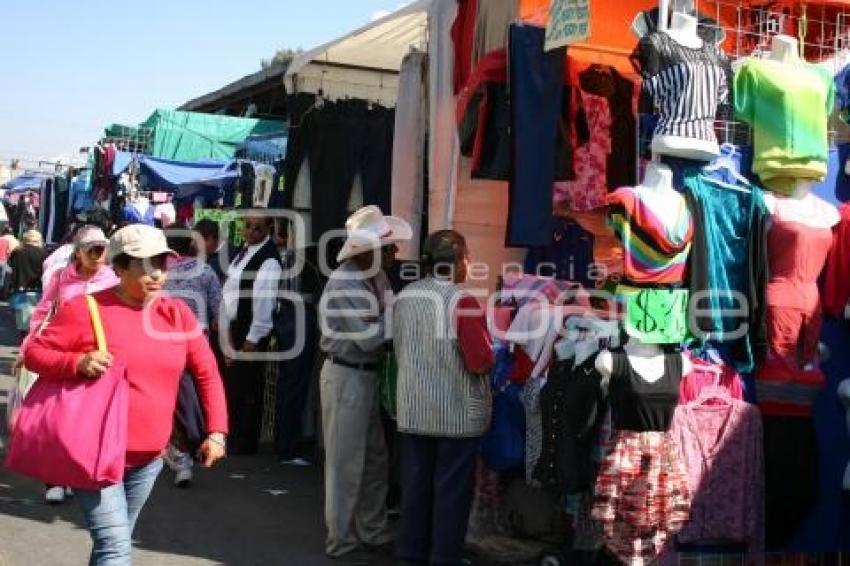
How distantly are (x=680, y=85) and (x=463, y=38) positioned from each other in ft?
7.60

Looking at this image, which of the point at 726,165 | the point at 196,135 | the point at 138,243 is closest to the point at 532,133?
the point at 726,165

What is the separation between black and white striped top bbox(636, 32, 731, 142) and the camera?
5027 millimetres

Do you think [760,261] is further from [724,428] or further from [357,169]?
[357,169]

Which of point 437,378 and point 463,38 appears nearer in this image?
point 437,378

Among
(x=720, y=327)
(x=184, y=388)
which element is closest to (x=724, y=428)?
(x=720, y=327)

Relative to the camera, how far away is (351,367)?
6035 millimetres

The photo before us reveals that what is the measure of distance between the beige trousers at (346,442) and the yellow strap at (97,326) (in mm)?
2293

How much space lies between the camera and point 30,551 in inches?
231

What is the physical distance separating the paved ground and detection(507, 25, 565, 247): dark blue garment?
231cm

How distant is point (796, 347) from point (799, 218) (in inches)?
26.2

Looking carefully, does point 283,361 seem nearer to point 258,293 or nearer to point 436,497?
point 258,293

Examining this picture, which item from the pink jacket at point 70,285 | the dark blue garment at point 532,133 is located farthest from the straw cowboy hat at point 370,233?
the pink jacket at point 70,285

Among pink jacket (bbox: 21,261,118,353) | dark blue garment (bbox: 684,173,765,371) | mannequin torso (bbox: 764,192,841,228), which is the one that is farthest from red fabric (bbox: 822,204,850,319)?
pink jacket (bbox: 21,261,118,353)

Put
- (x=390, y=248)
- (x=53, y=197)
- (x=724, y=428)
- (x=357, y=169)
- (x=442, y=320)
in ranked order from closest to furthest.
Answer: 1. (x=724, y=428)
2. (x=442, y=320)
3. (x=390, y=248)
4. (x=357, y=169)
5. (x=53, y=197)
